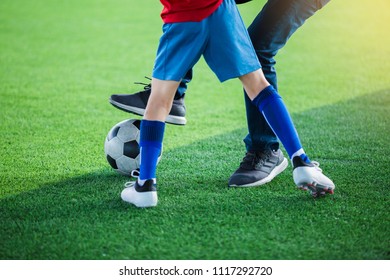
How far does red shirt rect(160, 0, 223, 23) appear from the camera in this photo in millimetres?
2871

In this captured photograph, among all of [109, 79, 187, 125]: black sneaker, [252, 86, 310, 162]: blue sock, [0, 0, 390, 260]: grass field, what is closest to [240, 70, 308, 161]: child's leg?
[252, 86, 310, 162]: blue sock

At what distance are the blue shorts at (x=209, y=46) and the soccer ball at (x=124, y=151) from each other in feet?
2.10

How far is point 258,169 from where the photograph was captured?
11.3ft

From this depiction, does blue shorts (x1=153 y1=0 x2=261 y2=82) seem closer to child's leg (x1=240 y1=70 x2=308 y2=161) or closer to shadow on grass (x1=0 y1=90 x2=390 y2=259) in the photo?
child's leg (x1=240 y1=70 x2=308 y2=161)

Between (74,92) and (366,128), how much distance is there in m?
2.56

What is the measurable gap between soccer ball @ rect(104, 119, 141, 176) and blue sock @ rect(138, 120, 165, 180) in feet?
1.50

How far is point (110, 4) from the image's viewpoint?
1021 cm

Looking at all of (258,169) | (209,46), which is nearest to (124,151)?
(258,169)

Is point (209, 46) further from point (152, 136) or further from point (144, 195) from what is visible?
point (144, 195)

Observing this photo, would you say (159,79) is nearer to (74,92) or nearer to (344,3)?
(74,92)

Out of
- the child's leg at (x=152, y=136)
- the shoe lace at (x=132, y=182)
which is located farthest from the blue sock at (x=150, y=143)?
the shoe lace at (x=132, y=182)

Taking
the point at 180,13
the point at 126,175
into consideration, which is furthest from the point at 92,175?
the point at 180,13

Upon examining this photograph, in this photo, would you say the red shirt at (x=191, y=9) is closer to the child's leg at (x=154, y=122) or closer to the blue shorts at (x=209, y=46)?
the blue shorts at (x=209, y=46)

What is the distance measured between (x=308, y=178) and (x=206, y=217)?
20.9 inches
